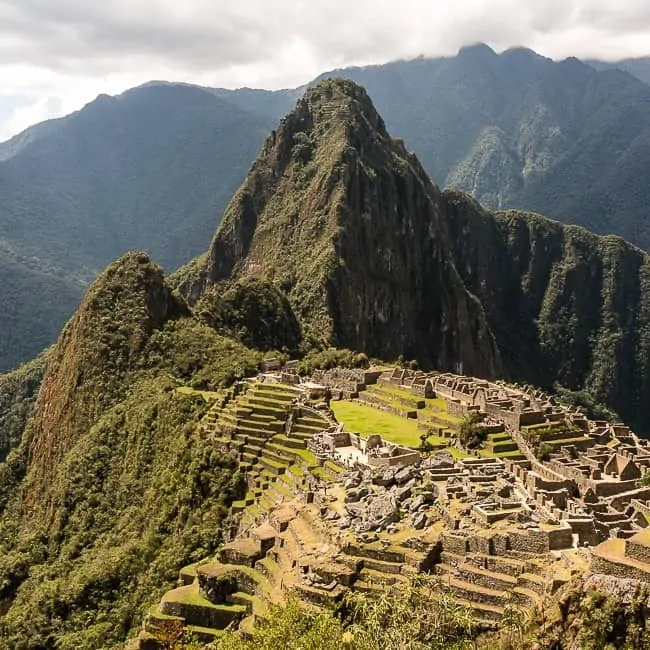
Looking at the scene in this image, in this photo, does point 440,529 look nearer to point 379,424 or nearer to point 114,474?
point 379,424

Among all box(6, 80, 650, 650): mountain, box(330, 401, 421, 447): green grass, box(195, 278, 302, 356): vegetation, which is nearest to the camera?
box(330, 401, 421, 447): green grass

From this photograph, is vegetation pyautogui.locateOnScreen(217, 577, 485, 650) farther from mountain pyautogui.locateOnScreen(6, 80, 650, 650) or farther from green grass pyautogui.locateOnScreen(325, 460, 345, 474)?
mountain pyautogui.locateOnScreen(6, 80, 650, 650)

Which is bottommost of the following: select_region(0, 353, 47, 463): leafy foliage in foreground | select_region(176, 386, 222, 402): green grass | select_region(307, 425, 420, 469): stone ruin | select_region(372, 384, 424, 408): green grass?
select_region(0, 353, 47, 463): leafy foliage in foreground

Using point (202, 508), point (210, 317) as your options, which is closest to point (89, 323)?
point (210, 317)

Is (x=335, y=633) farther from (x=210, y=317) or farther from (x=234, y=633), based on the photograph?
(x=210, y=317)

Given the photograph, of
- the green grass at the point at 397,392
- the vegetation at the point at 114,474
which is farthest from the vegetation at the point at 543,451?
the green grass at the point at 397,392

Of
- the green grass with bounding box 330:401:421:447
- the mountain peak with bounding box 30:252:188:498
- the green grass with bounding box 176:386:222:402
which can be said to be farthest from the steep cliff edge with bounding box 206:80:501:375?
the green grass with bounding box 330:401:421:447
